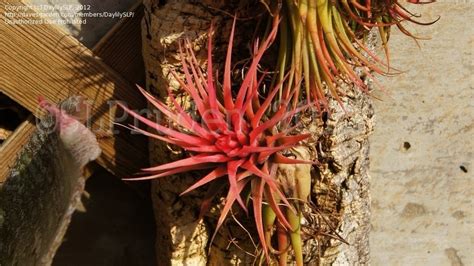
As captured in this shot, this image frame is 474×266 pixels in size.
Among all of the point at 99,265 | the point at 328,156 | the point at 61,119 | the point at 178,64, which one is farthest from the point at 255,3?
the point at 99,265

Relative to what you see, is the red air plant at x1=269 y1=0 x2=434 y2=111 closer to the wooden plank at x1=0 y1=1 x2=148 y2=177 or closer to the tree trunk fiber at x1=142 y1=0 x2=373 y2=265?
the tree trunk fiber at x1=142 y1=0 x2=373 y2=265

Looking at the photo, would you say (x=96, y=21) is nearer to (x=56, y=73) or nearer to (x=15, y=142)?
(x=56, y=73)

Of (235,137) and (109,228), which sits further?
(109,228)

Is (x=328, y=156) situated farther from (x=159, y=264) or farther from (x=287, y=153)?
(x=159, y=264)

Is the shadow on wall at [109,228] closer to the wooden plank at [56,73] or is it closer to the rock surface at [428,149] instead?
the wooden plank at [56,73]

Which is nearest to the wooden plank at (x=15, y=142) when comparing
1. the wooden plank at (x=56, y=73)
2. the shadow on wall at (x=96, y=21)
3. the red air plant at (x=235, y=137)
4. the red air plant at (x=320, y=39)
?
the wooden plank at (x=56, y=73)

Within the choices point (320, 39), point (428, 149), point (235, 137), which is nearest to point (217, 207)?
point (235, 137)

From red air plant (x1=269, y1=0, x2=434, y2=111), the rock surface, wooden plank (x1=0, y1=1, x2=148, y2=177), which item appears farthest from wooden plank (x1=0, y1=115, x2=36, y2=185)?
the rock surface

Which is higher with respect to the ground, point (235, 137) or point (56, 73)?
point (56, 73)
